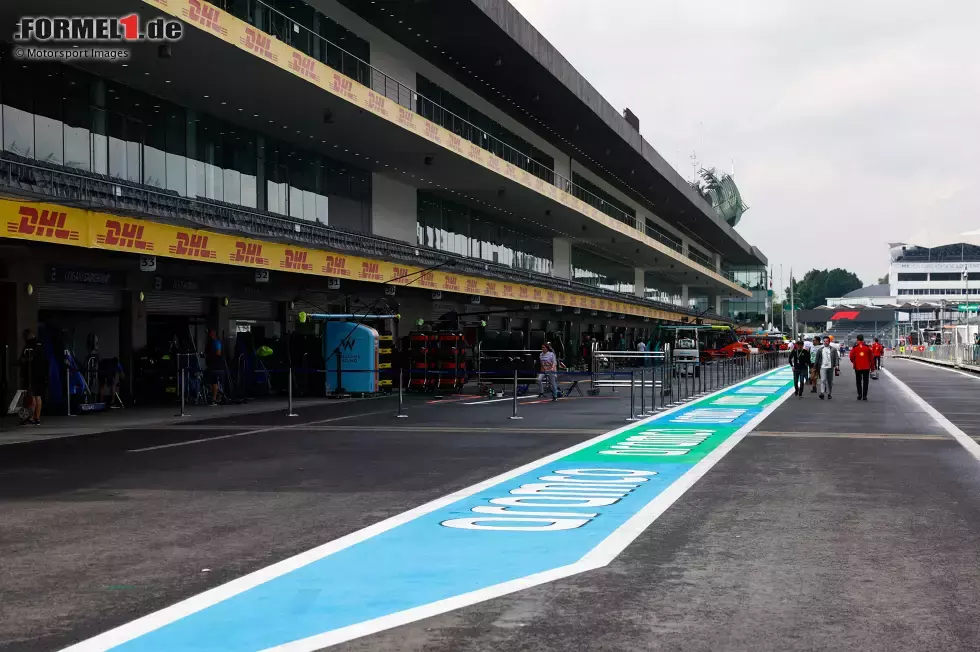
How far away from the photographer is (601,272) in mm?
71562

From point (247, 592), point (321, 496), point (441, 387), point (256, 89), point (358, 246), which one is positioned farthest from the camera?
point (441, 387)

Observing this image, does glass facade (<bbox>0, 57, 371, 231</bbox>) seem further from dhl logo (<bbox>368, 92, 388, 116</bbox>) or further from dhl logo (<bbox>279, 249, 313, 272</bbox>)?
→ dhl logo (<bbox>368, 92, 388, 116</bbox>)

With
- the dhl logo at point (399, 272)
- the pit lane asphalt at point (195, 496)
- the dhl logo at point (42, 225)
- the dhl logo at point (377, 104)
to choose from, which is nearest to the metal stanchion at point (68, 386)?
the pit lane asphalt at point (195, 496)

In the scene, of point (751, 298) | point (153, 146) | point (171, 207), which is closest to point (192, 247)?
point (171, 207)

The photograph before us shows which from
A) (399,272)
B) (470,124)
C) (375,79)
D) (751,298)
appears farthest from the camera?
(751,298)

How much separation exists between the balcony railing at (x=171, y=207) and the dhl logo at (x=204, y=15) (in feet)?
12.0

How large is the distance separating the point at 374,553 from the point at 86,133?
750 inches

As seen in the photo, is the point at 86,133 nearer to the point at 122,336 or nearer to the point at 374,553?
the point at 122,336

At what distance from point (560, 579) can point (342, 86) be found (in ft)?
72.9

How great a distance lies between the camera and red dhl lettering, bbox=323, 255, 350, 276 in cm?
2788

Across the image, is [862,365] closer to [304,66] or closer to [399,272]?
[399,272]

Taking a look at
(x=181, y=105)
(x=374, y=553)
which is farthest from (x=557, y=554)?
(x=181, y=105)

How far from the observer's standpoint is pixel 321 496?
10281mm

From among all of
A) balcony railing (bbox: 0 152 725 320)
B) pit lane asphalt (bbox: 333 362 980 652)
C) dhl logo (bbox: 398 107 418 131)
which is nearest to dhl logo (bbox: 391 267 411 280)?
balcony railing (bbox: 0 152 725 320)
